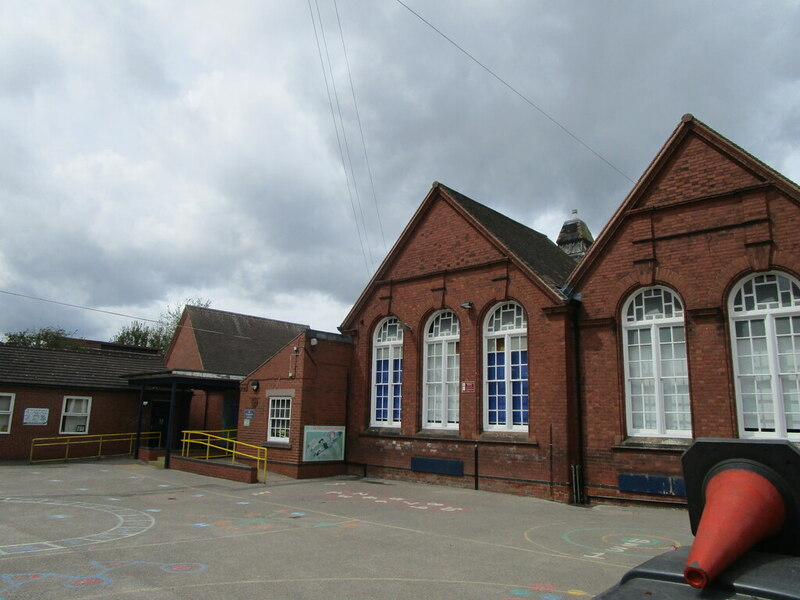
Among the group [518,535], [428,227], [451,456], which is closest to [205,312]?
[428,227]

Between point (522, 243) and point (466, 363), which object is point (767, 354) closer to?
point (466, 363)

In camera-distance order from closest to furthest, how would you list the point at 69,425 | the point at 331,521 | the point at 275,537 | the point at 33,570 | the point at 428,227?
the point at 33,570
the point at 275,537
the point at 331,521
the point at 428,227
the point at 69,425

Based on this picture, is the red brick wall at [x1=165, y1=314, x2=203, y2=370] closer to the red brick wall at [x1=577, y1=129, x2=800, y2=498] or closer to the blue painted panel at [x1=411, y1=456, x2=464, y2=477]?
the blue painted panel at [x1=411, y1=456, x2=464, y2=477]

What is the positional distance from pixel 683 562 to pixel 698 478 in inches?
13.8

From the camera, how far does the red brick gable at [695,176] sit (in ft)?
43.4

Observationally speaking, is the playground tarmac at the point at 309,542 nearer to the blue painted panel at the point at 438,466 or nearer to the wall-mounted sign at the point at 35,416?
the blue painted panel at the point at 438,466

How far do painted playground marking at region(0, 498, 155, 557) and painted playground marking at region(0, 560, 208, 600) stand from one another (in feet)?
4.63

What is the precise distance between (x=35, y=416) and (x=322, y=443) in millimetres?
12226

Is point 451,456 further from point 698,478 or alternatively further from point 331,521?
point 698,478

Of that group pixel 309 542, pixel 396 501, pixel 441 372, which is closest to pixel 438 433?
pixel 441 372

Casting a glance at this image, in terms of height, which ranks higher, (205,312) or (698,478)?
(205,312)

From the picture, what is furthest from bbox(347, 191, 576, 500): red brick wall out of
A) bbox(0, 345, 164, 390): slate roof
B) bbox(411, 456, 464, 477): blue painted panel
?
bbox(0, 345, 164, 390): slate roof

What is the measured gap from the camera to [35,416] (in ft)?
73.6

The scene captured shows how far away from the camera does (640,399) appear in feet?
45.5
